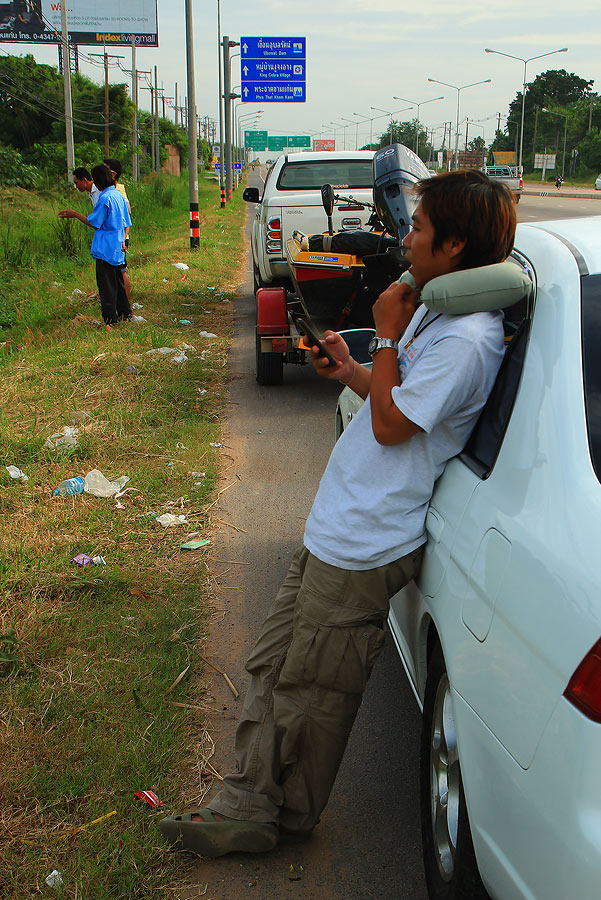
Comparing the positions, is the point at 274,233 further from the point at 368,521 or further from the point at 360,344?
the point at 368,521

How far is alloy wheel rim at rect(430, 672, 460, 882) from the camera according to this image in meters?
2.22

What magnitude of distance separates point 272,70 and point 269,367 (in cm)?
2755

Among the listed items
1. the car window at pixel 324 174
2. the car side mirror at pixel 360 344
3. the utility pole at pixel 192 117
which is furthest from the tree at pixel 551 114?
the car side mirror at pixel 360 344

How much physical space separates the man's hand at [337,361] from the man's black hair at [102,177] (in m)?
8.24

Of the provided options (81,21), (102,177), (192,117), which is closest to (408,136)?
(81,21)

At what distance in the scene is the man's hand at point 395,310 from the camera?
8.00 feet

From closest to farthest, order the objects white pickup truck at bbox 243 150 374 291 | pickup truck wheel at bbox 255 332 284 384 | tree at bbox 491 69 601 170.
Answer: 1. pickup truck wheel at bbox 255 332 284 384
2. white pickup truck at bbox 243 150 374 291
3. tree at bbox 491 69 601 170

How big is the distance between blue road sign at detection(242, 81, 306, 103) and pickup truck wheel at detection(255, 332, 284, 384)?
26623 millimetres

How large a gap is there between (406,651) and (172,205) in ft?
105

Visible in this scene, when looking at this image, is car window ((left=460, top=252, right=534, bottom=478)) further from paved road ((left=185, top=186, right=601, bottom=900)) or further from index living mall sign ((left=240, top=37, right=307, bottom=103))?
index living mall sign ((left=240, top=37, right=307, bottom=103))

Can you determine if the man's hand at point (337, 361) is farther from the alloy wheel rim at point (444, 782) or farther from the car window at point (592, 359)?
the alloy wheel rim at point (444, 782)

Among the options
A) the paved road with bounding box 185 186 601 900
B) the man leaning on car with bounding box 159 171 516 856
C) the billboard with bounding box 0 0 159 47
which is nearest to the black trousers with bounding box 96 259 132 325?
the paved road with bounding box 185 186 601 900

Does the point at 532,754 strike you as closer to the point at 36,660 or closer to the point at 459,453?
the point at 459,453

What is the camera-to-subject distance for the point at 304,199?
31.6 ft
